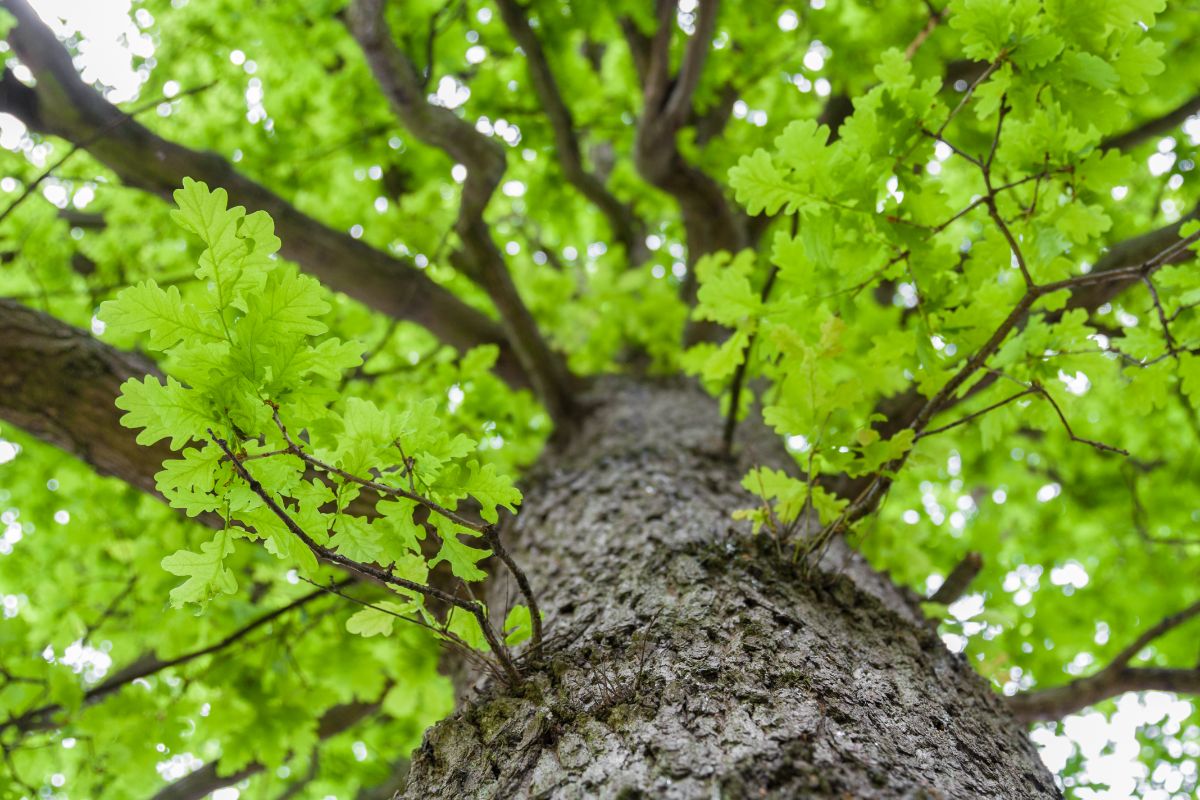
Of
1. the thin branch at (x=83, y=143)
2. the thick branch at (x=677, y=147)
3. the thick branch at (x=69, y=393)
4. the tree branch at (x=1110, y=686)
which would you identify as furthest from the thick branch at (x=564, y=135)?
the tree branch at (x=1110, y=686)

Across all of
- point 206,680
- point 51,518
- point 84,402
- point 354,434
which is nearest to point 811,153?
point 354,434

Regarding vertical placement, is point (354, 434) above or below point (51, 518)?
below

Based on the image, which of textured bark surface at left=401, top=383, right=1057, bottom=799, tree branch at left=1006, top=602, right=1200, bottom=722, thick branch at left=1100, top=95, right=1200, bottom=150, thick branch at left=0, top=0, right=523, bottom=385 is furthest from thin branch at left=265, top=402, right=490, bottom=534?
thick branch at left=1100, top=95, right=1200, bottom=150

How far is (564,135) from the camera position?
3730mm

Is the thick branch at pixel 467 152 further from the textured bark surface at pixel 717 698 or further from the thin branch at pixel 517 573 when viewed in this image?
the thin branch at pixel 517 573

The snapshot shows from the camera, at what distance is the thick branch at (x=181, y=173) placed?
7.71 ft

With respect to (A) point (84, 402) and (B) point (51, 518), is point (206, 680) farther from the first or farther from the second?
(B) point (51, 518)

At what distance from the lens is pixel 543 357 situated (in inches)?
121

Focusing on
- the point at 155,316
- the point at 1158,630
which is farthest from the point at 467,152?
the point at 1158,630

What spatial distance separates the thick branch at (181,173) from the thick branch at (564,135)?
109 cm

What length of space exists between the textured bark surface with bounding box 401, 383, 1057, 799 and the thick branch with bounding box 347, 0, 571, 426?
133 cm

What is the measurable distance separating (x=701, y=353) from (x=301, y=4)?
128 inches

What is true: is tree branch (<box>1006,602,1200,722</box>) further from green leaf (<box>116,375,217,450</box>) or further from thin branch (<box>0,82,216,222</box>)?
thin branch (<box>0,82,216,222</box>)

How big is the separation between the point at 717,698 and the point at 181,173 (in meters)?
2.62
